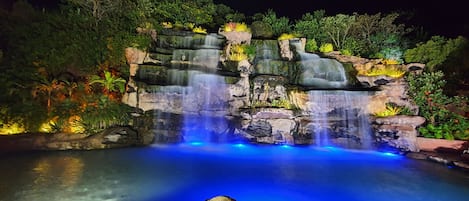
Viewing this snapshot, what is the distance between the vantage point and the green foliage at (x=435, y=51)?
40.7 feet

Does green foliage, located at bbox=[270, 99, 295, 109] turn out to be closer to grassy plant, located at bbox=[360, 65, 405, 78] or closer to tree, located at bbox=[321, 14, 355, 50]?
grassy plant, located at bbox=[360, 65, 405, 78]

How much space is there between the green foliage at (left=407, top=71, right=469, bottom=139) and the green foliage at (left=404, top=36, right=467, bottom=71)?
2820mm

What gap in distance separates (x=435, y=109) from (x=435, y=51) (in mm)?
4374

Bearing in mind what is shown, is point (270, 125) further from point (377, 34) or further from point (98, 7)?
point (377, 34)

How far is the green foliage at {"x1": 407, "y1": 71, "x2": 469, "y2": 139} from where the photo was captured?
915cm

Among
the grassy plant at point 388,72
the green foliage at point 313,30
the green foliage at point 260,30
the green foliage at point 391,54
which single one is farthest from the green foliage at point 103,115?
the green foliage at point 391,54

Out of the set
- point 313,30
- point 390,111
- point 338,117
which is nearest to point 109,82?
point 338,117

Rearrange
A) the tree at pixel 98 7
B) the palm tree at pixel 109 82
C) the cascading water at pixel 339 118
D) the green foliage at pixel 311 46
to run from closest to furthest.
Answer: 1. the cascading water at pixel 339 118
2. the palm tree at pixel 109 82
3. the tree at pixel 98 7
4. the green foliage at pixel 311 46

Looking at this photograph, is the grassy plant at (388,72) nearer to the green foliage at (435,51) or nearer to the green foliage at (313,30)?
the green foliage at (435,51)

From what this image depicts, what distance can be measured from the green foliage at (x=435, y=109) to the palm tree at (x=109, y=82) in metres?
10.5

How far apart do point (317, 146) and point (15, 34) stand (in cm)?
1211

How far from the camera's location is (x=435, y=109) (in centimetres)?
985

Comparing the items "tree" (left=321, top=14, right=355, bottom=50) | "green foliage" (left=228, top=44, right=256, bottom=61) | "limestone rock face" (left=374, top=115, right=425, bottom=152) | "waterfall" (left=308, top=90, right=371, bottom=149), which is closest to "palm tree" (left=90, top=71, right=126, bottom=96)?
"green foliage" (left=228, top=44, right=256, bottom=61)

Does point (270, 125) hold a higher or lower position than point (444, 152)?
higher
